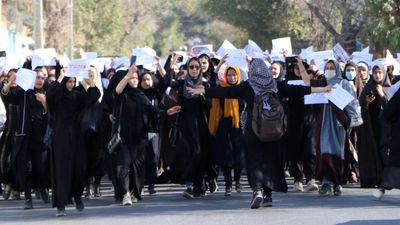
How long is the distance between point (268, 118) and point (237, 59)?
2023 mm

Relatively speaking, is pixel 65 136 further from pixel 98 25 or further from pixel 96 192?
pixel 98 25

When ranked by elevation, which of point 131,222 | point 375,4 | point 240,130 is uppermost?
point 375,4

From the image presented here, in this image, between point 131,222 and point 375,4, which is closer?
point 131,222

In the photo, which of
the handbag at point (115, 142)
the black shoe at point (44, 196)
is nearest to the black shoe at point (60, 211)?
the handbag at point (115, 142)

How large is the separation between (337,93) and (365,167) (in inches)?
56.7

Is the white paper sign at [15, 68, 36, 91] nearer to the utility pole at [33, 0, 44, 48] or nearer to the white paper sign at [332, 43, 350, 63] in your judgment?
the white paper sign at [332, 43, 350, 63]

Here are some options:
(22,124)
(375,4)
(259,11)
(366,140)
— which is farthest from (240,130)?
(259,11)

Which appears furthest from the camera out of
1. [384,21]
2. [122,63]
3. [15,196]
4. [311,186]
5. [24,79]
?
[384,21]

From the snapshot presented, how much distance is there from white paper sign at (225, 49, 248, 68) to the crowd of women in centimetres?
11

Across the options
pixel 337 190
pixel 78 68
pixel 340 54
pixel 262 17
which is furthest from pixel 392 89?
pixel 262 17

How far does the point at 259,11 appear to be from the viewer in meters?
42.6

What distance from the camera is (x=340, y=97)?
43.3 ft

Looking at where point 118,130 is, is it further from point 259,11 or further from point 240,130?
point 259,11

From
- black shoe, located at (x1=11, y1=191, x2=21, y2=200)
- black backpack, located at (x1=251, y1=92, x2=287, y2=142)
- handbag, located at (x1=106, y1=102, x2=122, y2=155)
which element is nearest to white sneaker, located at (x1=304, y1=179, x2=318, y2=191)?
black backpack, located at (x1=251, y1=92, x2=287, y2=142)
